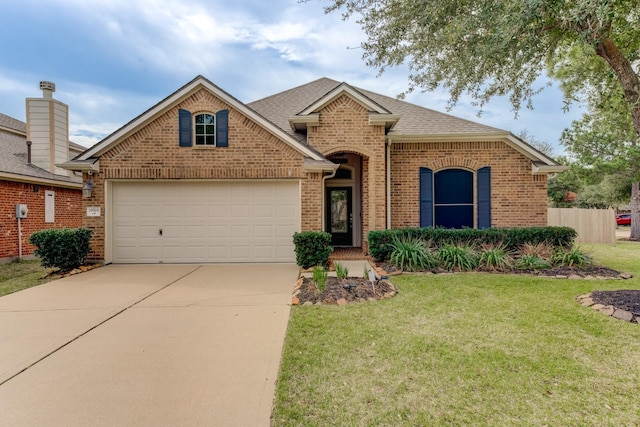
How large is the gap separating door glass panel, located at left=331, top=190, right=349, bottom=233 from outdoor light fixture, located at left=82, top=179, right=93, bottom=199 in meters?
7.79

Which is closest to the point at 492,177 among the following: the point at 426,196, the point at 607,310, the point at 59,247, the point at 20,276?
the point at 426,196

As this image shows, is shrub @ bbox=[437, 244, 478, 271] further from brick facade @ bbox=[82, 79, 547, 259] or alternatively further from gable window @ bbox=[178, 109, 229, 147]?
gable window @ bbox=[178, 109, 229, 147]

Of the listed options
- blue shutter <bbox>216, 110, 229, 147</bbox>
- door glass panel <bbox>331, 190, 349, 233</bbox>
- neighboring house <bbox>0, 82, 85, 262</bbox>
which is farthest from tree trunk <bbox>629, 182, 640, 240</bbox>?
neighboring house <bbox>0, 82, 85, 262</bbox>

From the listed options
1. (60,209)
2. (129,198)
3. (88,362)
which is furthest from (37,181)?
(88,362)

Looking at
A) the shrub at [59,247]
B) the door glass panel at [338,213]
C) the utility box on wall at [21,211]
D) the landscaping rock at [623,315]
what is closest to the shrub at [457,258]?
the landscaping rock at [623,315]

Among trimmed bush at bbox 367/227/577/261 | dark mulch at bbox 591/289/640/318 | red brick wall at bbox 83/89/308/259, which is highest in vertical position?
red brick wall at bbox 83/89/308/259

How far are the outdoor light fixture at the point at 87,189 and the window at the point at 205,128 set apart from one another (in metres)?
3.19

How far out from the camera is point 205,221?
31.3ft

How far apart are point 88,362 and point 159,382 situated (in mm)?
1099

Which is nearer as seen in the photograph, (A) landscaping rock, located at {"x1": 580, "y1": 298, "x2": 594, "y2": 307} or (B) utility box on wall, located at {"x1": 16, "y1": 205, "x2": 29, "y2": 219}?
(A) landscaping rock, located at {"x1": 580, "y1": 298, "x2": 594, "y2": 307}

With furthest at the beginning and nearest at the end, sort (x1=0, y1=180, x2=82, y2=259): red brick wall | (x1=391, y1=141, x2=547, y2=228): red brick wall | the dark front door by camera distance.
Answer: the dark front door, (x1=391, y1=141, x2=547, y2=228): red brick wall, (x1=0, y1=180, x2=82, y2=259): red brick wall

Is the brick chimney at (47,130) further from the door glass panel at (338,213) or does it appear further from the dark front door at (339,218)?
the door glass panel at (338,213)

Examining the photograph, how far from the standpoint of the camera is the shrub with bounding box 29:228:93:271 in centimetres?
805

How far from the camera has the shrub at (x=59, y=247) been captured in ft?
26.4
